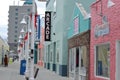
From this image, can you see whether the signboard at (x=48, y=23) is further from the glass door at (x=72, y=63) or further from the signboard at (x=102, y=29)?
the signboard at (x=102, y=29)

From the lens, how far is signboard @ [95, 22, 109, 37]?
18438 millimetres

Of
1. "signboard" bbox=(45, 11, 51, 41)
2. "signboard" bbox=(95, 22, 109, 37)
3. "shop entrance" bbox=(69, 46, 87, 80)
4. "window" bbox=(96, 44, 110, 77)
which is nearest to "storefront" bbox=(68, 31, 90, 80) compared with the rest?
"shop entrance" bbox=(69, 46, 87, 80)

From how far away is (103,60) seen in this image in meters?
19.6

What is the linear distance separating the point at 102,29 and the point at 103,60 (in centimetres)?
157

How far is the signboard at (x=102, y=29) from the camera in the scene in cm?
1844

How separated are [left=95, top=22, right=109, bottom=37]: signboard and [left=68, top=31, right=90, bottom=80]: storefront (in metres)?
2.69

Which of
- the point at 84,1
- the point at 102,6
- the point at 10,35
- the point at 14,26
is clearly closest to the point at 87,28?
the point at 102,6

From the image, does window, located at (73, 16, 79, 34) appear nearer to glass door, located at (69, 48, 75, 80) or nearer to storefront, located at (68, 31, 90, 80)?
storefront, located at (68, 31, 90, 80)

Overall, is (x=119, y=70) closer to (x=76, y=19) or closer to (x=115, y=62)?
(x=115, y=62)

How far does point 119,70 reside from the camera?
16.8 metres

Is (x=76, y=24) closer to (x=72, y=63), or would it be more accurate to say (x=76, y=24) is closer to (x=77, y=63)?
(x=77, y=63)

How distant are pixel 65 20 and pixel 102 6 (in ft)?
49.7

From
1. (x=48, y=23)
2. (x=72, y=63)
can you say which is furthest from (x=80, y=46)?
(x=48, y=23)

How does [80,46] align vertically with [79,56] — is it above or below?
above
